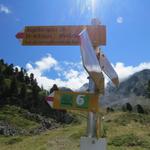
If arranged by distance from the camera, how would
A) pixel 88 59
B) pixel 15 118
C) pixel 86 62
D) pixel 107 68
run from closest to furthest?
pixel 86 62
pixel 88 59
pixel 107 68
pixel 15 118

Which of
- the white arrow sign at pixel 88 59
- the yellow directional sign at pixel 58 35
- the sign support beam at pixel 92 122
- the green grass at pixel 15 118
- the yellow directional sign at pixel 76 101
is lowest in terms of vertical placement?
the sign support beam at pixel 92 122

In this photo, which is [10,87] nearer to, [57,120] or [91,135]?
[57,120]

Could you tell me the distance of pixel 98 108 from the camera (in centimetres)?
493

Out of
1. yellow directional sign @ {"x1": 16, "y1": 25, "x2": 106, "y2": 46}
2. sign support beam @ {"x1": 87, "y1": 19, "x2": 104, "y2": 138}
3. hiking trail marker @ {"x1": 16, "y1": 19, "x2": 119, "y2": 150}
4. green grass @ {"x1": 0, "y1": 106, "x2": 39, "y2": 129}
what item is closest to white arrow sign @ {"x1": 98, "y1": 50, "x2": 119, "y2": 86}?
hiking trail marker @ {"x1": 16, "y1": 19, "x2": 119, "y2": 150}

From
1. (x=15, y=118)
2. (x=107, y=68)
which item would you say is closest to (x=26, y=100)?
(x=15, y=118)

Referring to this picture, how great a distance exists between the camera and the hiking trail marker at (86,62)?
4512mm

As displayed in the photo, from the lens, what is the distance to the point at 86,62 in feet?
13.8

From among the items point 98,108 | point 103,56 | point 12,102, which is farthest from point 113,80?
point 12,102

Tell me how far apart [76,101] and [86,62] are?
0.80m

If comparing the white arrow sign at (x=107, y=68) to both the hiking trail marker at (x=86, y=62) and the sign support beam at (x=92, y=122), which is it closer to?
the hiking trail marker at (x=86, y=62)

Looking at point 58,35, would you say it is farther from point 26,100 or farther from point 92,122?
point 26,100

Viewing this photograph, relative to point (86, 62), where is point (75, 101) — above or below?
below

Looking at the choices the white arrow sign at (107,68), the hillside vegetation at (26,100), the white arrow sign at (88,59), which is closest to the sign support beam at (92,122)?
the white arrow sign at (88,59)

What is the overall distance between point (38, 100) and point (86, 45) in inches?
3760
